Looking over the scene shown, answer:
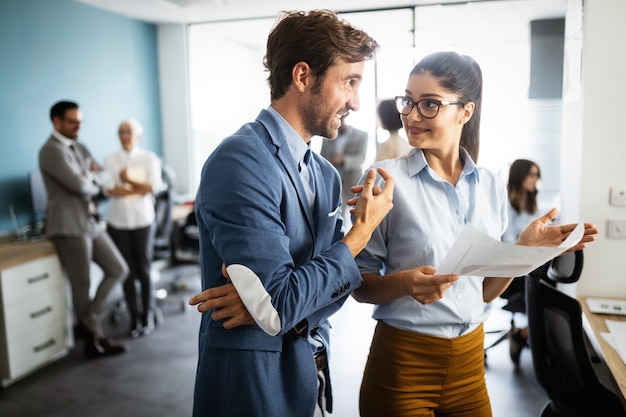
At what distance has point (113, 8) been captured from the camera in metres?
5.31

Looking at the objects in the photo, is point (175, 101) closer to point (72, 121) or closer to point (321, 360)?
point (72, 121)

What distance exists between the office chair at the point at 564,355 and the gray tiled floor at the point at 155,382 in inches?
40.2

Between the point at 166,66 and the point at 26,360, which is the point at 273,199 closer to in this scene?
the point at 26,360

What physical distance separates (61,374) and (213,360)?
2770mm

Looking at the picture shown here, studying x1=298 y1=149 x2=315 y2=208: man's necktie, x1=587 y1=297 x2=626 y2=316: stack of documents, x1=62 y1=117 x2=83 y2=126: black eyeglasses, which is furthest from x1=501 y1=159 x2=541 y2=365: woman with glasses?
x1=62 y1=117 x2=83 y2=126: black eyeglasses

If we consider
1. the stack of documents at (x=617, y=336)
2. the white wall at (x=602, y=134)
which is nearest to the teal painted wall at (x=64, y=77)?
the white wall at (x=602, y=134)

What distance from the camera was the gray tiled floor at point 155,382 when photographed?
299cm

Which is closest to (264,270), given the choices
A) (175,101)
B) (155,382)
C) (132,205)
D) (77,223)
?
(155,382)

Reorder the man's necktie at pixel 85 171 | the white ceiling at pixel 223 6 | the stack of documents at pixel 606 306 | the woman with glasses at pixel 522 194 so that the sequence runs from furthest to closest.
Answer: the white ceiling at pixel 223 6, the woman with glasses at pixel 522 194, the man's necktie at pixel 85 171, the stack of documents at pixel 606 306

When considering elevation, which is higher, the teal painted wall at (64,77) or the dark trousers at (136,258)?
the teal painted wall at (64,77)

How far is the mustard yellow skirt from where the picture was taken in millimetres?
1325

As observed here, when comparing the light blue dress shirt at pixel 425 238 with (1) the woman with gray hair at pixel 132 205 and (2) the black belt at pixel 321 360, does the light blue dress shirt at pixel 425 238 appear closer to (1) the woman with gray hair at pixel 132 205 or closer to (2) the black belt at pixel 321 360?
(2) the black belt at pixel 321 360

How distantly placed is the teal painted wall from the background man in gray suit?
2.63 feet

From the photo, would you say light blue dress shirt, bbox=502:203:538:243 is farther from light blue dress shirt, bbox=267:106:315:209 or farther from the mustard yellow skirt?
light blue dress shirt, bbox=267:106:315:209
